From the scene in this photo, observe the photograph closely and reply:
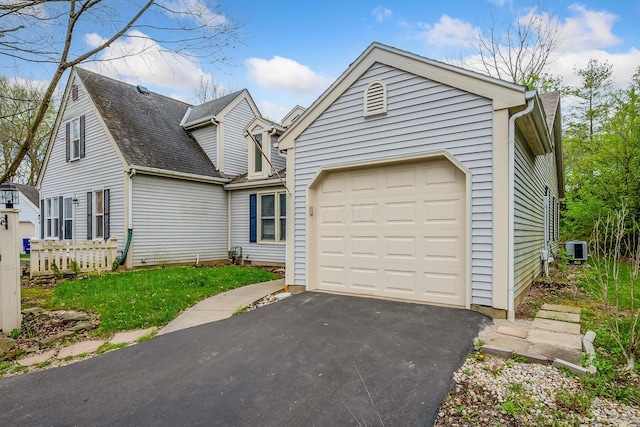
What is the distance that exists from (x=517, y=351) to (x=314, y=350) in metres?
2.04

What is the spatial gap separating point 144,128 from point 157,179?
94.8 inches

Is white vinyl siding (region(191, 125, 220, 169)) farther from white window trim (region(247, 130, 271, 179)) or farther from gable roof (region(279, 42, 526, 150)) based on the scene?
gable roof (region(279, 42, 526, 150))

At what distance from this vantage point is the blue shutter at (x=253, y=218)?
1125 cm

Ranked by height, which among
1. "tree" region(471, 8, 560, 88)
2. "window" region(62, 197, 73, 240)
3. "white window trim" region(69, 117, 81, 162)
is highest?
"tree" region(471, 8, 560, 88)

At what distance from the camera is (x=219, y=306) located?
5555 mm

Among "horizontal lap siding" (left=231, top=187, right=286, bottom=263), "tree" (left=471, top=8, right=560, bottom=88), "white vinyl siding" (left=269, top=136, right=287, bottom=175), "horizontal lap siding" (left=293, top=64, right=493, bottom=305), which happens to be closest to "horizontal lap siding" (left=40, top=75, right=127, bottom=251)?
"horizontal lap siding" (left=231, top=187, right=286, bottom=263)

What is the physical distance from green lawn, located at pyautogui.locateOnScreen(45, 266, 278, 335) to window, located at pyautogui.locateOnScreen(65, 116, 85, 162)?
5.98 meters

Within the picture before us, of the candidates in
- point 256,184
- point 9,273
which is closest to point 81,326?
point 9,273

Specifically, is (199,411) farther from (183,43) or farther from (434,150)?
(183,43)

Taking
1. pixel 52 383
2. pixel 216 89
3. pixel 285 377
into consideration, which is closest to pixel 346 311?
pixel 285 377

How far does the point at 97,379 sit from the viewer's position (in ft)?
10.0

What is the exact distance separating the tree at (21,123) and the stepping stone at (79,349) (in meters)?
3.85

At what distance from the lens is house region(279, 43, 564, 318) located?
4531 mm

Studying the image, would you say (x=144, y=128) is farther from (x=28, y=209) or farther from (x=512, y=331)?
(x=28, y=209)
